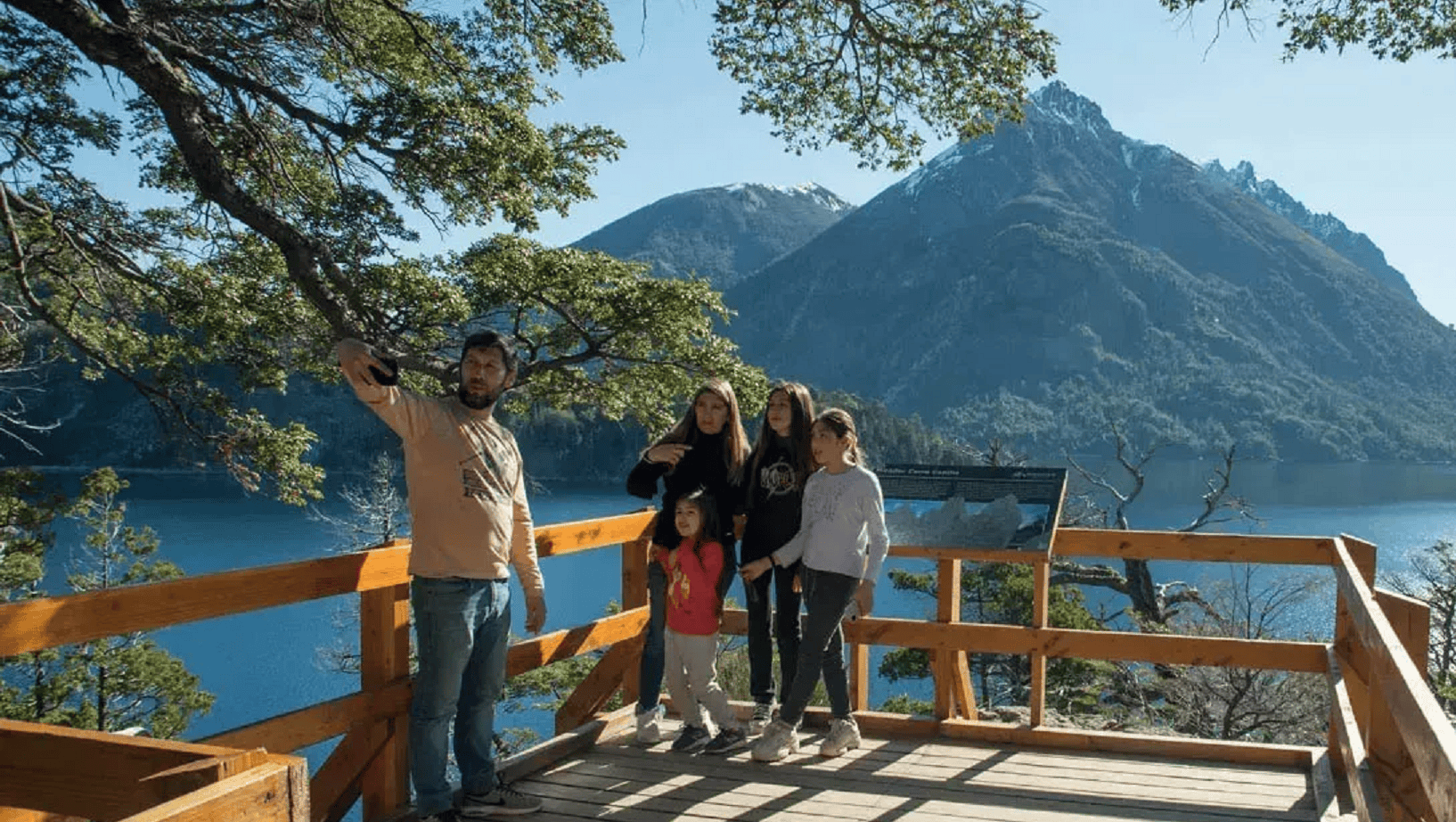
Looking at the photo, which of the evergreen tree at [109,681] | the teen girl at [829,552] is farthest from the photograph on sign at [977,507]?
the evergreen tree at [109,681]

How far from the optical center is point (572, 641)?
186 inches

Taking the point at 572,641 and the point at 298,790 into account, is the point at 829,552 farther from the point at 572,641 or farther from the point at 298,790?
the point at 298,790

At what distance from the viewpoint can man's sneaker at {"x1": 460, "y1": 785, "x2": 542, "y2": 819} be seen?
3928 mm

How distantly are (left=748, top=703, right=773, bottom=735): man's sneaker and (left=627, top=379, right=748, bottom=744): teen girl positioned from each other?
46cm

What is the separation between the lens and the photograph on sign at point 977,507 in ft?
16.7

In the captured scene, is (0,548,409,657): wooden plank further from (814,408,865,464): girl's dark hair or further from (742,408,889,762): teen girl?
(814,408,865,464): girl's dark hair

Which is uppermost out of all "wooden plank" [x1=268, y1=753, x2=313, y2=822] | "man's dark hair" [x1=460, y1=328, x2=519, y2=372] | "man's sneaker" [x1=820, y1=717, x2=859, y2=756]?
"man's dark hair" [x1=460, y1=328, x2=519, y2=372]

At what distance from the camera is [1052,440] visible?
175250mm

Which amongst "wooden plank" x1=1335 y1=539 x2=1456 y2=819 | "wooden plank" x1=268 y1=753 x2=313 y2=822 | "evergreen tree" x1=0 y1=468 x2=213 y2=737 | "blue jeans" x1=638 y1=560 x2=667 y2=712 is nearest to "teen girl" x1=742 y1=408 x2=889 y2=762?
"blue jeans" x1=638 y1=560 x2=667 y2=712

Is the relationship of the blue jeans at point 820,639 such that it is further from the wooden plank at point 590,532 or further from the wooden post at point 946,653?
the wooden plank at point 590,532

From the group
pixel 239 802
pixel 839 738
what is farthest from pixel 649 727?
pixel 239 802

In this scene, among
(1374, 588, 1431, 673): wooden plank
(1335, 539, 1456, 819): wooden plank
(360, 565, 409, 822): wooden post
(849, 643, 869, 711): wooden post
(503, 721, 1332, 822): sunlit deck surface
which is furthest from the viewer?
(849, 643, 869, 711): wooden post

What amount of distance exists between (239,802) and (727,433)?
352 cm

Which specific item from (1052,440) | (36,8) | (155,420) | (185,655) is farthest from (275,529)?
(1052,440)
